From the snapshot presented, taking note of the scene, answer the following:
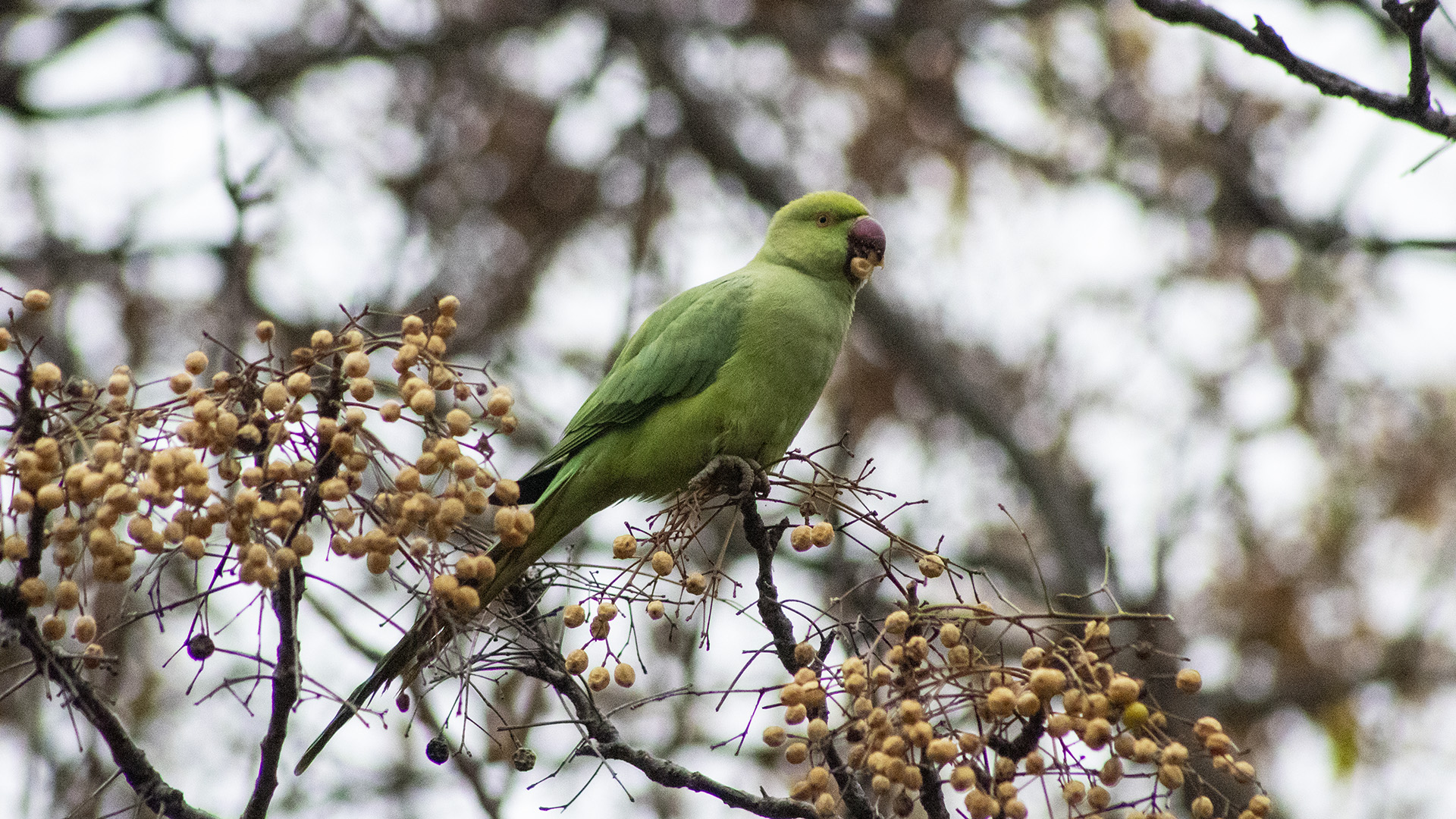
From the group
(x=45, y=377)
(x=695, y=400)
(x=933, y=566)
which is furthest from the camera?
(x=695, y=400)

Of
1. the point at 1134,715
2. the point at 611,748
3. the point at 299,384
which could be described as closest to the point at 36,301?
the point at 299,384

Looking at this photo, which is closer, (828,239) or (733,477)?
(733,477)

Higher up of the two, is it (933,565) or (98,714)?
(933,565)

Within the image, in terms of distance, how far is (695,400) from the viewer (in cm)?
404

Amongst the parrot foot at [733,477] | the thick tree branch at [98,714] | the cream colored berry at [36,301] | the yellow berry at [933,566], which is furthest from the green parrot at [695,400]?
the cream colored berry at [36,301]

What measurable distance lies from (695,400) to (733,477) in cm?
42

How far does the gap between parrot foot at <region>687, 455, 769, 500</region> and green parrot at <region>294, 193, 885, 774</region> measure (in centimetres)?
21

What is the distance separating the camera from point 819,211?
4863mm

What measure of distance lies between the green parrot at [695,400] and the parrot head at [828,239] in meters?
0.25

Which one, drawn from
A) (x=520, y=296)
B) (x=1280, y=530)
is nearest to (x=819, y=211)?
(x=520, y=296)

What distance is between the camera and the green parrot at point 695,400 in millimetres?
4004

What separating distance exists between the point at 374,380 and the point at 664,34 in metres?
6.81

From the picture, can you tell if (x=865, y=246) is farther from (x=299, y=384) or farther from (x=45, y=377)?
(x=45, y=377)

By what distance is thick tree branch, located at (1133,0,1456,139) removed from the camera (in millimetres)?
2850
